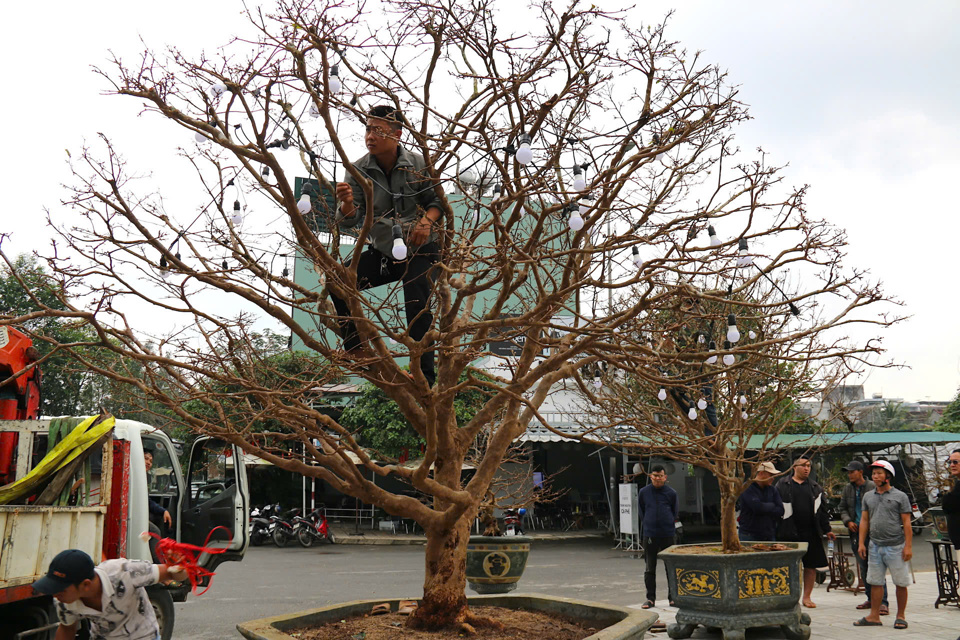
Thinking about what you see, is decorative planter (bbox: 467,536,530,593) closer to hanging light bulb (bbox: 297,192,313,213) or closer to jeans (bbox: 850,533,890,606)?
jeans (bbox: 850,533,890,606)

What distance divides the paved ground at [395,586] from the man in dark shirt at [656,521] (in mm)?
498

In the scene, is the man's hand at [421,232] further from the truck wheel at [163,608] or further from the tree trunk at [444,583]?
the truck wheel at [163,608]

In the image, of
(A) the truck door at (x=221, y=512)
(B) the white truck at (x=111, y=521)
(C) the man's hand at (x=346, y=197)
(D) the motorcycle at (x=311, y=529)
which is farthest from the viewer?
(D) the motorcycle at (x=311, y=529)

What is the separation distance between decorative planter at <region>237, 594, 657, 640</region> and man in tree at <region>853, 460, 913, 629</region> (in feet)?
12.9

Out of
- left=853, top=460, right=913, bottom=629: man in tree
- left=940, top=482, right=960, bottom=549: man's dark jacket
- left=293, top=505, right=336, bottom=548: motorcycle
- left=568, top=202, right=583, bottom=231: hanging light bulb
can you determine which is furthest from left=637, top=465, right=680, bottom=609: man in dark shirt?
left=293, top=505, right=336, bottom=548: motorcycle

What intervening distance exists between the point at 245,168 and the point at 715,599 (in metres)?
5.53

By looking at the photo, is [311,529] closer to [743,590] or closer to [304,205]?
[743,590]

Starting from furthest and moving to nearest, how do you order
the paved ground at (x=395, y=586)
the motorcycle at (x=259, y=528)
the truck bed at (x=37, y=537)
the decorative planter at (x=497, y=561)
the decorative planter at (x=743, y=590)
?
the motorcycle at (x=259, y=528), the decorative planter at (x=497, y=561), the paved ground at (x=395, y=586), the decorative planter at (x=743, y=590), the truck bed at (x=37, y=537)

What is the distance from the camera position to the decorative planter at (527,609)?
456cm

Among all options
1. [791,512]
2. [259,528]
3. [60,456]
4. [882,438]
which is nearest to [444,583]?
[60,456]

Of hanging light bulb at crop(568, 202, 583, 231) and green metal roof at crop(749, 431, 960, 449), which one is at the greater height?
hanging light bulb at crop(568, 202, 583, 231)

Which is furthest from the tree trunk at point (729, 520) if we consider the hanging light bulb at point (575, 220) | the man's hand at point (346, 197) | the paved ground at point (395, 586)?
the man's hand at point (346, 197)

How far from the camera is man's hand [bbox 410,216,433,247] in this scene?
418cm

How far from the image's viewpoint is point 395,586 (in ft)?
38.9
